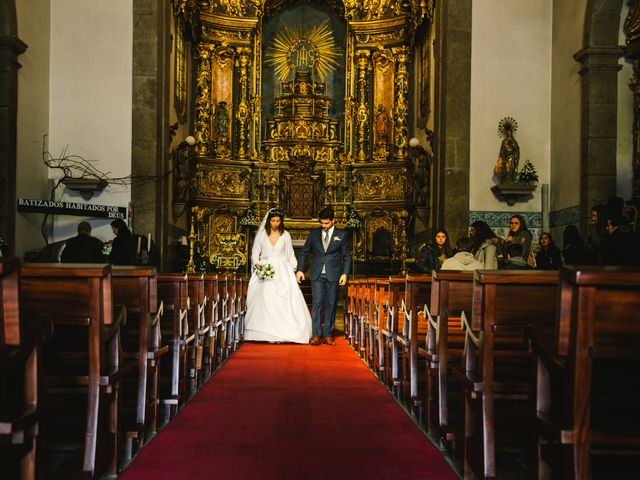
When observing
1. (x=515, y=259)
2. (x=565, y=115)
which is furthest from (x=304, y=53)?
(x=515, y=259)

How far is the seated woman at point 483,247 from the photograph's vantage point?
8164 mm

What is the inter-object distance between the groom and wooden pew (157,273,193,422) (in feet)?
12.9

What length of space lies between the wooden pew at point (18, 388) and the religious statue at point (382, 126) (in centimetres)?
1481

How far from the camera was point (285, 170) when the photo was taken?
57.5 feet

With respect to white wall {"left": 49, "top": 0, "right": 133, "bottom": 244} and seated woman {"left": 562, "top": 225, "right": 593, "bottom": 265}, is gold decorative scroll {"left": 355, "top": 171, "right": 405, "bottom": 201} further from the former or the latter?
seated woman {"left": 562, "top": 225, "right": 593, "bottom": 265}

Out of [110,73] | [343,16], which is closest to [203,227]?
[110,73]

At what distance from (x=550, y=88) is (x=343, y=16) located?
265 inches

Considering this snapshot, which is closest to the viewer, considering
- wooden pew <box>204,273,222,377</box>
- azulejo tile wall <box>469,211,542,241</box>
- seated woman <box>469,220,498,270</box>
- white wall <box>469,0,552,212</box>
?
wooden pew <box>204,273,222,377</box>

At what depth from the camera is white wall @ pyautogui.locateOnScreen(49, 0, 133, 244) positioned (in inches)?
506

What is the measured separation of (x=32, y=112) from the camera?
12.2 metres

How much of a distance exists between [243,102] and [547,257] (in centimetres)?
935

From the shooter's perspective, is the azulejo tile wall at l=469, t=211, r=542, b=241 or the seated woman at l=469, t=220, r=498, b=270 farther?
the azulejo tile wall at l=469, t=211, r=542, b=241

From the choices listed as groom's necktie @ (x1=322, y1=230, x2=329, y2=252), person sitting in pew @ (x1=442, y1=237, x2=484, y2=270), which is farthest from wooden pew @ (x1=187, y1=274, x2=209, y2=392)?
groom's necktie @ (x1=322, y1=230, x2=329, y2=252)

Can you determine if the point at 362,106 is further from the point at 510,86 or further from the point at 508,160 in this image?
the point at 508,160
